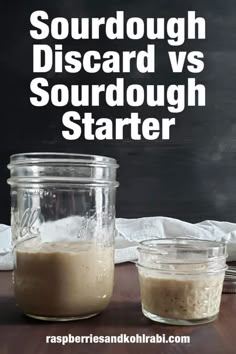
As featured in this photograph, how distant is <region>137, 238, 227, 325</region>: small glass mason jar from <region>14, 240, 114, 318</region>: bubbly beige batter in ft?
0.18

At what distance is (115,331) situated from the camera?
584 mm

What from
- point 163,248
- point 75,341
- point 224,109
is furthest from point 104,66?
point 75,341

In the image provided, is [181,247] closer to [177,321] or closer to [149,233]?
[177,321]

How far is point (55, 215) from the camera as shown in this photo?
2.12 ft

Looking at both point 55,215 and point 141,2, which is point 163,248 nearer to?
point 55,215

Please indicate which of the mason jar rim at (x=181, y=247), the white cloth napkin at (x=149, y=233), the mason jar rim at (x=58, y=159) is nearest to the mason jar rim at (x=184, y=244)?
the mason jar rim at (x=181, y=247)

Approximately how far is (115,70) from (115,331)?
4.47 ft

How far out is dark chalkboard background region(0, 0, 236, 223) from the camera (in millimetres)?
1824

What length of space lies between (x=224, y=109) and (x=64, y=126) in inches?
21.5

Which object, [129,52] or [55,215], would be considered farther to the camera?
[129,52]

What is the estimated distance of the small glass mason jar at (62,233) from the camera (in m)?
0.61

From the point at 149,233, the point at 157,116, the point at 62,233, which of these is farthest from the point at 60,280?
the point at 157,116

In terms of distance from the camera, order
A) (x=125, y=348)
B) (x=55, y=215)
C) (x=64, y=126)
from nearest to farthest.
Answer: (x=125, y=348)
(x=55, y=215)
(x=64, y=126)

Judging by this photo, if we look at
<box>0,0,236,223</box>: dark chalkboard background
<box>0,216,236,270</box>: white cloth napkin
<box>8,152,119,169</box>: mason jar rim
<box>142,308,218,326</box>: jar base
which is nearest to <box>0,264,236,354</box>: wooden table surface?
<box>142,308,218,326</box>: jar base
